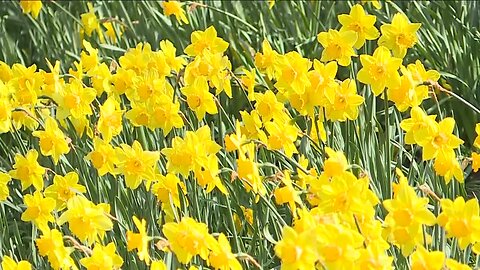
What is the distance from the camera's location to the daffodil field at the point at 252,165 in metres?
1.91

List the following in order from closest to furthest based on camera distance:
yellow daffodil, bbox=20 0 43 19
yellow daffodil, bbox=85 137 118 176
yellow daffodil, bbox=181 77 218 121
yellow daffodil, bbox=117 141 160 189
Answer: yellow daffodil, bbox=117 141 160 189 → yellow daffodil, bbox=85 137 118 176 → yellow daffodil, bbox=181 77 218 121 → yellow daffodil, bbox=20 0 43 19

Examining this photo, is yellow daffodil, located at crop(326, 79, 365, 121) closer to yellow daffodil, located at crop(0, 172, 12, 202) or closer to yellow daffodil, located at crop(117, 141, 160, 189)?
yellow daffodil, located at crop(117, 141, 160, 189)

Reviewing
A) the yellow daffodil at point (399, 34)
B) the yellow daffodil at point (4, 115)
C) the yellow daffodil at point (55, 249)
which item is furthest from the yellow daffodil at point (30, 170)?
the yellow daffodil at point (399, 34)

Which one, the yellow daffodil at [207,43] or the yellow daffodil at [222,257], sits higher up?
the yellow daffodil at [207,43]

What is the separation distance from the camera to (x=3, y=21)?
4.46 meters

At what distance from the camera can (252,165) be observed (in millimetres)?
2184

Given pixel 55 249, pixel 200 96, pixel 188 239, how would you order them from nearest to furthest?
pixel 188 239, pixel 55 249, pixel 200 96

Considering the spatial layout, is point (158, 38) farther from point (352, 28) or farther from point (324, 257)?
point (324, 257)

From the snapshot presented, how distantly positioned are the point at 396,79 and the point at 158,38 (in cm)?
205

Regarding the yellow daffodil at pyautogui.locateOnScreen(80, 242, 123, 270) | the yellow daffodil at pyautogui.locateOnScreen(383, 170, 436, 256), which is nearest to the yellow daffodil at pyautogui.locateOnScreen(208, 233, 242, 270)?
the yellow daffodil at pyautogui.locateOnScreen(80, 242, 123, 270)

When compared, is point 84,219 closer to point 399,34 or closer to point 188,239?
point 188,239

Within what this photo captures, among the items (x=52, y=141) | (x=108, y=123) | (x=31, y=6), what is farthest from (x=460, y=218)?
(x=31, y=6)

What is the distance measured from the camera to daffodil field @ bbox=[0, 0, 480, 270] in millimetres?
1913

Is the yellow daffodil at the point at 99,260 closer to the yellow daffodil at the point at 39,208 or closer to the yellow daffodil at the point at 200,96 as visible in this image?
the yellow daffodil at the point at 39,208
